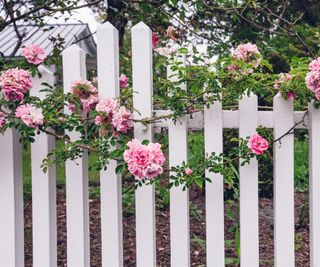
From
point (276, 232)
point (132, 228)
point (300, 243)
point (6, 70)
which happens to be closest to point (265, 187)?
point (300, 243)

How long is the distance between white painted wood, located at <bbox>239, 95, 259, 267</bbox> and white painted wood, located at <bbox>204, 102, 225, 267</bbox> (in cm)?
8

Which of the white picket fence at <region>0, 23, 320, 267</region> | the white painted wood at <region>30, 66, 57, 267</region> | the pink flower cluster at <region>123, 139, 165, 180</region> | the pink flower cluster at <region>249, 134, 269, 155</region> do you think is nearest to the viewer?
the pink flower cluster at <region>123, 139, 165, 180</region>

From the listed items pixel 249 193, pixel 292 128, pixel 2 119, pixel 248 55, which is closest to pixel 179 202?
pixel 249 193

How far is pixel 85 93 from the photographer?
1923 millimetres

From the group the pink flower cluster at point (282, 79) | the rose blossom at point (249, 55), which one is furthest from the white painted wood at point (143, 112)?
the pink flower cluster at point (282, 79)

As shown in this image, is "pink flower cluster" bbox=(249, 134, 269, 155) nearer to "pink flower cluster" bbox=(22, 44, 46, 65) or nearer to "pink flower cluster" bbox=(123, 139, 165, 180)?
"pink flower cluster" bbox=(123, 139, 165, 180)

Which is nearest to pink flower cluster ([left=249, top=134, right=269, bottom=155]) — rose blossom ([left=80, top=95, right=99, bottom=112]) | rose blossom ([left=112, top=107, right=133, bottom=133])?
rose blossom ([left=112, top=107, right=133, bottom=133])

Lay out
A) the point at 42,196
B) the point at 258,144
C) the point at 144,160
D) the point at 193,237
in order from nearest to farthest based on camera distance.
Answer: the point at 144,160
the point at 258,144
the point at 42,196
the point at 193,237

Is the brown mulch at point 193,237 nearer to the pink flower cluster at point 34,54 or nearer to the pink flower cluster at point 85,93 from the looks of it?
the pink flower cluster at point 85,93

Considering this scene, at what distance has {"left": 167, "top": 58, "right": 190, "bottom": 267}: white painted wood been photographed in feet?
6.38

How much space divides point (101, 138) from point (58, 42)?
162 centimetres

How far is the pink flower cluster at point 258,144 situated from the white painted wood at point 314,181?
0.21 meters

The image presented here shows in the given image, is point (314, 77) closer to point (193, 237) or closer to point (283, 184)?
point (283, 184)

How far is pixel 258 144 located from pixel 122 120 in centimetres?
50
